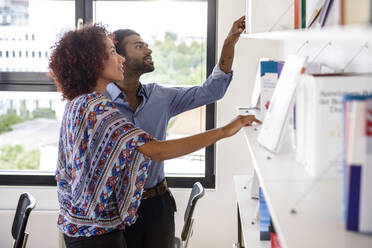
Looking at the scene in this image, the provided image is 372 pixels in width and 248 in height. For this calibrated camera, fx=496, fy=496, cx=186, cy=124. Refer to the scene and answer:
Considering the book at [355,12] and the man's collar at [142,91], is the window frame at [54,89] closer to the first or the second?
the man's collar at [142,91]

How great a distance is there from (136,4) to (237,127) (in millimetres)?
2030

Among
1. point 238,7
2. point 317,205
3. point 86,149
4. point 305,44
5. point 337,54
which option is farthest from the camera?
point 238,7

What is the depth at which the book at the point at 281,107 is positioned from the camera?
126 centimetres

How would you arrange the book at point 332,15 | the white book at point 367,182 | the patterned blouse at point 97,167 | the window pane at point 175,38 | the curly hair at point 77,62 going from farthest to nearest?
the window pane at point 175,38 → the curly hair at point 77,62 → the patterned blouse at point 97,167 → the book at point 332,15 → the white book at point 367,182

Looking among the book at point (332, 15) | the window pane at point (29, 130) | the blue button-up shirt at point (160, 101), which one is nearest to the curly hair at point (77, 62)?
the blue button-up shirt at point (160, 101)

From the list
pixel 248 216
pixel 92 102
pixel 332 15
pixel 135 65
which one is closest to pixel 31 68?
pixel 135 65

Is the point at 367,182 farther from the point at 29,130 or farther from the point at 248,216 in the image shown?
the point at 29,130

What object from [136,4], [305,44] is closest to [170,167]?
[136,4]

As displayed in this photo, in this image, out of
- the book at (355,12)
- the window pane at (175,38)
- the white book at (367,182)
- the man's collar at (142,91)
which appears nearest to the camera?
the book at (355,12)

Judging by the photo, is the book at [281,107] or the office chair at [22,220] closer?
the book at [281,107]

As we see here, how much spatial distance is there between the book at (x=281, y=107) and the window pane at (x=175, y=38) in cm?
210

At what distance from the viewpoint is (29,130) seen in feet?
12.1

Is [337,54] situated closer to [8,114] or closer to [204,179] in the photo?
[204,179]

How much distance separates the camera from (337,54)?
67.6 inches
